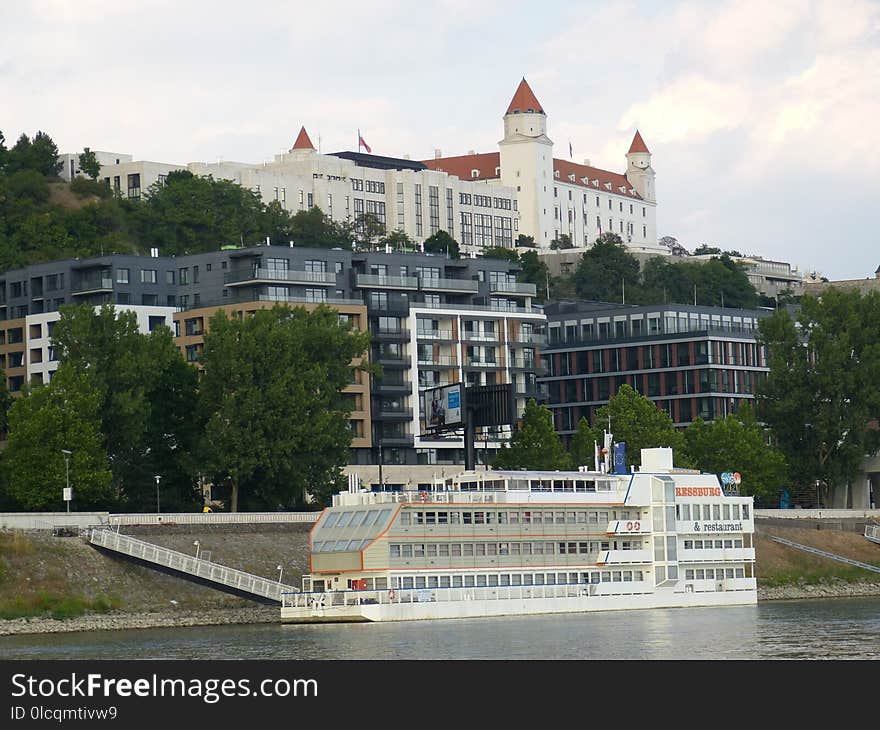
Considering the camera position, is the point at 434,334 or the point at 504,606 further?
the point at 434,334

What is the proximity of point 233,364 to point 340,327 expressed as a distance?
1142cm

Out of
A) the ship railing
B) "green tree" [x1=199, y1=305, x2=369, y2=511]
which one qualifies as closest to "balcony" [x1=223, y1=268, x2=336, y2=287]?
"green tree" [x1=199, y1=305, x2=369, y2=511]

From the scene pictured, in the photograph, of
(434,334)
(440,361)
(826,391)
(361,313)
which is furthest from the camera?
(434,334)

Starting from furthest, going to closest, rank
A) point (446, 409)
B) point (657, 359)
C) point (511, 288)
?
point (657, 359), point (511, 288), point (446, 409)

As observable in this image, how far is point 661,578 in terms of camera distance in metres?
103

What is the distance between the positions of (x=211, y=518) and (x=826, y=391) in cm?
5885

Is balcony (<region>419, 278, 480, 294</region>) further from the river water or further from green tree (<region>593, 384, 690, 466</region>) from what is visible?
the river water

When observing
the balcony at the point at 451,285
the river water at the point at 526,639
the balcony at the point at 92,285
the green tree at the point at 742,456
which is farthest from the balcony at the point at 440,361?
the river water at the point at 526,639

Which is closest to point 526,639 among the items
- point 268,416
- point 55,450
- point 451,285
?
point 268,416

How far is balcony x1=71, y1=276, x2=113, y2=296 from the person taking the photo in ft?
525

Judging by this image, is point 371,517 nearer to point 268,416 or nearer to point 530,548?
point 530,548

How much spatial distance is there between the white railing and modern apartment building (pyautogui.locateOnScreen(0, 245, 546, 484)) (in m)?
35.3

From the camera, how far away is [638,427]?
14138 cm
